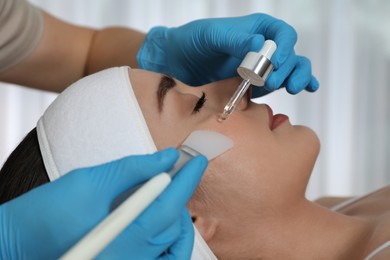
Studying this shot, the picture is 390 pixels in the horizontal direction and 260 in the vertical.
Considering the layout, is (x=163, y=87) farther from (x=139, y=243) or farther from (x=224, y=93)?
(x=139, y=243)

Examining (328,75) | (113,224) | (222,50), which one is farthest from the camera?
(328,75)

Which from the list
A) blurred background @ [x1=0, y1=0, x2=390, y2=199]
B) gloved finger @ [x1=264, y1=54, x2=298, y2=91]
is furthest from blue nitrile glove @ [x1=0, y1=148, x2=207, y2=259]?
blurred background @ [x1=0, y1=0, x2=390, y2=199]

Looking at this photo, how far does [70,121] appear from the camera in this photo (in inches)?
51.3

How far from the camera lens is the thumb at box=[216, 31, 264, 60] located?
1.41m

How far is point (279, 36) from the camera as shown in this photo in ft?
4.85

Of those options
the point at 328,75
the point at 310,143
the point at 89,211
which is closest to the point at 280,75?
the point at 310,143

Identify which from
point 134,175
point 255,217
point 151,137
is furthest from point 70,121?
point 255,217

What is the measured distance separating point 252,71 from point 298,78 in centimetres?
26

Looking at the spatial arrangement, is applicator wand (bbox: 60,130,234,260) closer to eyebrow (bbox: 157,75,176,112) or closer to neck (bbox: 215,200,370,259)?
eyebrow (bbox: 157,75,176,112)

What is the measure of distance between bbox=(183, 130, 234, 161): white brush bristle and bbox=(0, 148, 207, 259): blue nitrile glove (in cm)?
16

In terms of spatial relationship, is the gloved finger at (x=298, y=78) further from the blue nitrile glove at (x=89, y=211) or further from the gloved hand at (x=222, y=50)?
the blue nitrile glove at (x=89, y=211)

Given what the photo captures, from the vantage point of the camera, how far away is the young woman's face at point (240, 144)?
4.28 feet

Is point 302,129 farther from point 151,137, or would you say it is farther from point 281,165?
point 151,137

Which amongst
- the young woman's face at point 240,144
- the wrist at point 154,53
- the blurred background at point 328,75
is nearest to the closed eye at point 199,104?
the young woman's face at point 240,144
